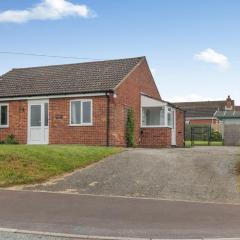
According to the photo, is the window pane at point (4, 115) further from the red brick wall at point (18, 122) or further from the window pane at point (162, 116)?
the window pane at point (162, 116)

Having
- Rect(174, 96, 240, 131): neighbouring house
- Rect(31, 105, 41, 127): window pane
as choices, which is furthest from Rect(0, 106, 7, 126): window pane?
Rect(174, 96, 240, 131): neighbouring house

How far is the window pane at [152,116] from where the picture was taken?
32.1m

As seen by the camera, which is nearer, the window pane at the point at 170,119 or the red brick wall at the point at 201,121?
the window pane at the point at 170,119

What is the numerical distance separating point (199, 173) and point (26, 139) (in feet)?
46.8

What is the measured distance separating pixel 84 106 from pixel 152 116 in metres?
6.33

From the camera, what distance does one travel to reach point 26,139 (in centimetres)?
2936

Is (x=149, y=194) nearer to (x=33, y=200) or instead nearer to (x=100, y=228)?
(x=33, y=200)

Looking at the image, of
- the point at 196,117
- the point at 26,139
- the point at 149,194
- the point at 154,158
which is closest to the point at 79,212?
the point at 149,194

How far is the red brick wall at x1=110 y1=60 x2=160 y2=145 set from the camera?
90.8 feet

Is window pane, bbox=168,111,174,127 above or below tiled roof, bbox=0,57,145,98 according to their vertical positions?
below

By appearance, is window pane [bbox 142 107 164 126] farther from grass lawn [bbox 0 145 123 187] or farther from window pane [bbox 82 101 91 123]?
grass lawn [bbox 0 145 123 187]

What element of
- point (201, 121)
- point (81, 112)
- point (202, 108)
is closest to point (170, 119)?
point (81, 112)

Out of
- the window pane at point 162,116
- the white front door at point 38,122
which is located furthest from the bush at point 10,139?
the window pane at point 162,116

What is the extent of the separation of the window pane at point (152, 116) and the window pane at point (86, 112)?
17.4 ft
